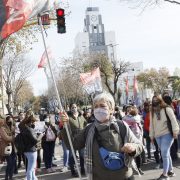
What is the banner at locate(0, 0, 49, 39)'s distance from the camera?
6453 mm

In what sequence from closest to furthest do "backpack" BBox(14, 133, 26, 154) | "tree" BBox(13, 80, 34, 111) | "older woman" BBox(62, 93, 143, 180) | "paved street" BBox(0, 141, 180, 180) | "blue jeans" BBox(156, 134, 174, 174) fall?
1. "older woman" BBox(62, 93, 143, 180)
2. "blue jeans" BBox(156, 134, 174, 174)
3. "backpack" BBox(14, 133, 26, 154)
4. "paved street" BBox(0, 141, 180, 180)
5. "tree" BBox(13, 80, 34, 111)

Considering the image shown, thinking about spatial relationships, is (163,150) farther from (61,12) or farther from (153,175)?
(61,12)

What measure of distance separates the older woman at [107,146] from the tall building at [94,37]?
488 ft

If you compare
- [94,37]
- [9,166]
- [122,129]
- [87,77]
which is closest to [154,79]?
[87,77]

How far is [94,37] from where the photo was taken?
18025 centimetres

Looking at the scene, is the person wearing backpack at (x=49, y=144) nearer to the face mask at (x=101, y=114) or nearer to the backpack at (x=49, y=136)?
the backpack at (x=49, y=136)

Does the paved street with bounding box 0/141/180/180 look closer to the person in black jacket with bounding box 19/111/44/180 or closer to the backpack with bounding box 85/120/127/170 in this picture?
the person in black jacket with bounding box 19/111/44/180

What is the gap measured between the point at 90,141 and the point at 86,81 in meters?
16.4

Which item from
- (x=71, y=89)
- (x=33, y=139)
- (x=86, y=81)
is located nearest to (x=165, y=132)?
(x=33, y=139)

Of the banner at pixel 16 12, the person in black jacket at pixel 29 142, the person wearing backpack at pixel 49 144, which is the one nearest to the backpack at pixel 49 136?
the person wearing backpack at pixel 49 144

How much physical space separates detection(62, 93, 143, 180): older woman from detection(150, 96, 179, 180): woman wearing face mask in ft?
13.8

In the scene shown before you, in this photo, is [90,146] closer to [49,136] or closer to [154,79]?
[49,136]

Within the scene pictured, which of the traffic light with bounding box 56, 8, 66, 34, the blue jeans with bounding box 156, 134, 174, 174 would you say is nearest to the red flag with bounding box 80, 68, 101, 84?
the traffic light with bounding box 56, 8, 66, 34

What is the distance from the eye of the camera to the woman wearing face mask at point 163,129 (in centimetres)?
820
